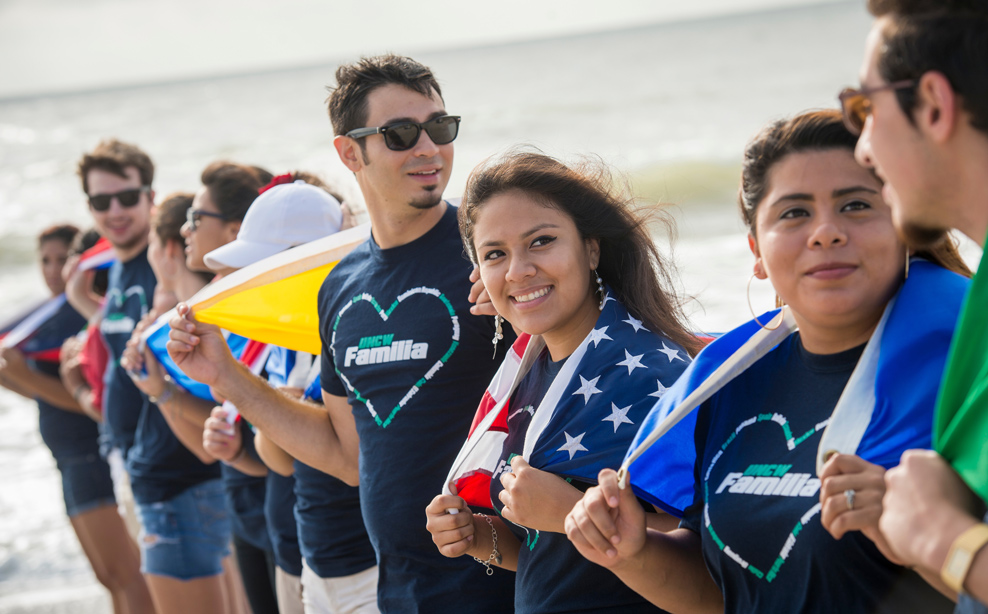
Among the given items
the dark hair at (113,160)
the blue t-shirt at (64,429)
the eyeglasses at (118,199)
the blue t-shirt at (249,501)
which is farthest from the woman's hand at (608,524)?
the blue t-shirt at (64,429)

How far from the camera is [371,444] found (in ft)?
10.2

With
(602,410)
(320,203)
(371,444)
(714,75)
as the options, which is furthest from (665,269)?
(714,75)

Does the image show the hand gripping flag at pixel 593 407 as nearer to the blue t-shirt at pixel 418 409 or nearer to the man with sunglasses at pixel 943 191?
the blue t-shirt at pixel 418 409

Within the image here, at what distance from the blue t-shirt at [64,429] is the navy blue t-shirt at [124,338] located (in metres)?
0.95

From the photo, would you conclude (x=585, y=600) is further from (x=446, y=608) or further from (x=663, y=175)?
(x=663, y=175)

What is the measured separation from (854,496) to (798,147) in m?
0.76

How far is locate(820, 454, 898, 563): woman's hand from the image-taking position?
58.9 inches

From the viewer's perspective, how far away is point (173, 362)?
4.04m

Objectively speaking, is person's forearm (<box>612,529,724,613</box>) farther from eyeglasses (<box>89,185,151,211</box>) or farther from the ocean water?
eyeglasses (<box>89,185,151,211</box>)

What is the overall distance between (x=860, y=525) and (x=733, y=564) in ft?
1.41

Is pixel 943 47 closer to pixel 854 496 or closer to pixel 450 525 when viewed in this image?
pixel 854 496

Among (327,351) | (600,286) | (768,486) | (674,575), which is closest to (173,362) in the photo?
(327,351)

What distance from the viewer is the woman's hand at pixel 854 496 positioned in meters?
1.50

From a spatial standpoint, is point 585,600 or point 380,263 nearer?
point 585,600
